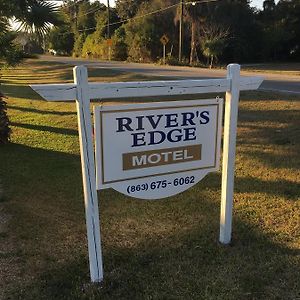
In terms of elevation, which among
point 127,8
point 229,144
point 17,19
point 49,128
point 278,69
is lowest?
point 278,69

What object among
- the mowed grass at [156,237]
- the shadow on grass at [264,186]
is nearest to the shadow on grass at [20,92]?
the mowed grass at [156,237]

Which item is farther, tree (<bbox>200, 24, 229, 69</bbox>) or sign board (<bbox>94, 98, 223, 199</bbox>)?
tree (<bbox>200, 24, 229, 69</bbox>)

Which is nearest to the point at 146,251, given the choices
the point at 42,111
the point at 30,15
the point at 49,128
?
the point at 30,15

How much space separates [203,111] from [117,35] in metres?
49.8

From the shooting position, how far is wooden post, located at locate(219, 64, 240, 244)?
3807 millimetres

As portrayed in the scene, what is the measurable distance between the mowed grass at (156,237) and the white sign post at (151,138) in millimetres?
289

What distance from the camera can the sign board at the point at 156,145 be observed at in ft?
11.1

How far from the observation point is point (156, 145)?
358cm

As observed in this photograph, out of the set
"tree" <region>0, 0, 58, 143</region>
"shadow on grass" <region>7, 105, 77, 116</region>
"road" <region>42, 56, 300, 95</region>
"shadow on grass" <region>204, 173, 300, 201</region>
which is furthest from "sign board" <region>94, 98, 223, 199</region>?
"road" <region>42, 56, 300, 95</region>

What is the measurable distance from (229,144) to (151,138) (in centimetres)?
74

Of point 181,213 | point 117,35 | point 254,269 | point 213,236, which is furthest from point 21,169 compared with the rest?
point 117,35

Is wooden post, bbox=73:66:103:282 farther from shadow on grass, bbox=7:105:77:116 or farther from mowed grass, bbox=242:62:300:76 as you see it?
mowed grass, bbox=242:62:300:76

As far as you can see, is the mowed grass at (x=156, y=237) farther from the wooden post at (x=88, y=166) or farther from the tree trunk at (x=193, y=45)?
the tree trunk at (x=193, y=45)

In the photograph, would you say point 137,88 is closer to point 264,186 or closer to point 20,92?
point 264,186
